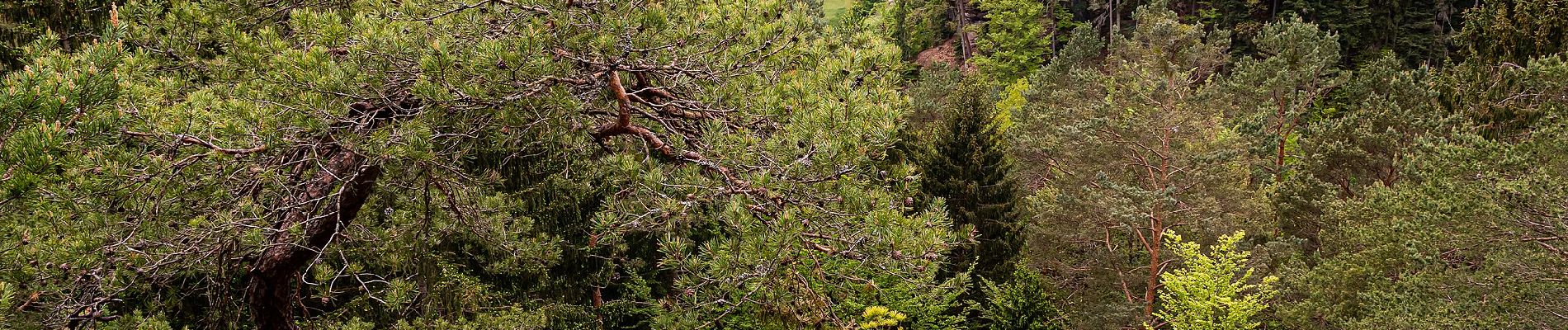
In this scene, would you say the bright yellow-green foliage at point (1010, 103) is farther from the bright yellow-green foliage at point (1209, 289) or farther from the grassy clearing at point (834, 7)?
the grassy clearing at point (834, 7)

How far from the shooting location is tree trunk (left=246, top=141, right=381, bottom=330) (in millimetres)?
4953

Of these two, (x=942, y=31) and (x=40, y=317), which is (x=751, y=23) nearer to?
(x=40, y=317)

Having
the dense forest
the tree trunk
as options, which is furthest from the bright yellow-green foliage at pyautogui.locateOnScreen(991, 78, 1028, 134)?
the tree trunk

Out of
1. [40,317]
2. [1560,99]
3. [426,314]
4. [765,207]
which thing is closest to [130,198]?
[40,317]

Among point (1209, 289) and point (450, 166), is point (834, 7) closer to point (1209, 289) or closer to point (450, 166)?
point (1209, 289)

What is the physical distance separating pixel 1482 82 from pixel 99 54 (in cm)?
2000

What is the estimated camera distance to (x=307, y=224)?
4.79m

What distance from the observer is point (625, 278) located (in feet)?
41.8

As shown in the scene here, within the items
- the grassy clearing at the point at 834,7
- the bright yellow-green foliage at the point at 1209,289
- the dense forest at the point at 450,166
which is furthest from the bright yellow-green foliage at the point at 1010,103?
the grassy clearing at the point at 834,7

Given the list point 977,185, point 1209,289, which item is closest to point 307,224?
point 977,185

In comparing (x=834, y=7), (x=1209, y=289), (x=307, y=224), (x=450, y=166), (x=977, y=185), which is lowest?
(x=834, y=7)

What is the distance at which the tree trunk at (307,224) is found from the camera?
4.95 meters

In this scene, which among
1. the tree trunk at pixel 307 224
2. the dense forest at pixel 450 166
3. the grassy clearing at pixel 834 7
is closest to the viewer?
the dense forest at pixel 450 166

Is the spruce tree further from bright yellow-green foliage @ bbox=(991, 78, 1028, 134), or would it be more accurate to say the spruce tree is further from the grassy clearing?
the grassy clearing
